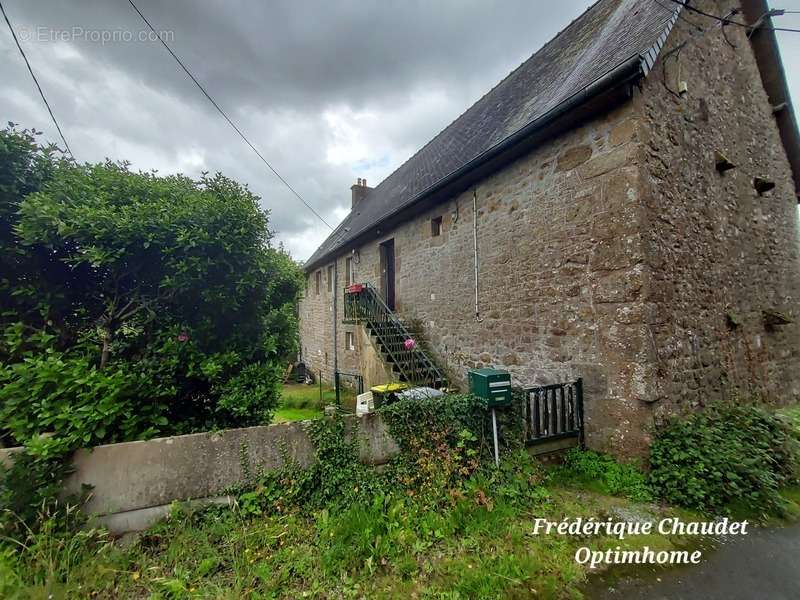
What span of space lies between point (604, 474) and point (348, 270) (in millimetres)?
10559

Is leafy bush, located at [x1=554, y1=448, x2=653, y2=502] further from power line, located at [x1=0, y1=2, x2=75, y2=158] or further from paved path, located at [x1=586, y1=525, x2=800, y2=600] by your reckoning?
power line, located at [x1=0, y1=2, x2=75, y2=158]

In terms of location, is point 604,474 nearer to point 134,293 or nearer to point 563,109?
point 563,109

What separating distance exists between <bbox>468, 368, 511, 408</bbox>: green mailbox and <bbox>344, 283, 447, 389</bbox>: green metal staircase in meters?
2.96

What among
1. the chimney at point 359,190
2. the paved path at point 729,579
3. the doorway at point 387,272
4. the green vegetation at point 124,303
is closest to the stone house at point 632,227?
the paved path at point 729,579

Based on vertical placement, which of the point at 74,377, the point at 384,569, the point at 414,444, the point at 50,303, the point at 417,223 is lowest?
the point at 384,569

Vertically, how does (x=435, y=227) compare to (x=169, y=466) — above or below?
above

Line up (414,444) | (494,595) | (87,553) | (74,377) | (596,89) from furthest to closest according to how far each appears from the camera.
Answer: (596,89) → (414,444) → (74,377) → (87,553) → (494,595)

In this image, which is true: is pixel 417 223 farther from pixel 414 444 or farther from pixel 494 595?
pixel 494 595

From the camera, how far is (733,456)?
11.4 ft

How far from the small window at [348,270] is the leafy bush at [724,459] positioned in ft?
34.0

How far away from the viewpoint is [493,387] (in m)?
3.65

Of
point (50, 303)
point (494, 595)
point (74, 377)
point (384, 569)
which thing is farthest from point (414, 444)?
point (50, 303)

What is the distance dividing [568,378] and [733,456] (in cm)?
179

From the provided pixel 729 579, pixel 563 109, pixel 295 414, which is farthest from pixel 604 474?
pixel 295 414
